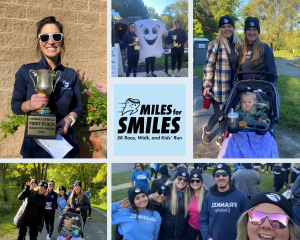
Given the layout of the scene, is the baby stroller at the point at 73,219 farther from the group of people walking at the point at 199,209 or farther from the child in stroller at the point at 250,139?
the child in stroller at the point at 250,139

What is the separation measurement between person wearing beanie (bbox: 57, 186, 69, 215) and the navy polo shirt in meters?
0.60

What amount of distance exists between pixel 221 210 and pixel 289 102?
1862 millimetres

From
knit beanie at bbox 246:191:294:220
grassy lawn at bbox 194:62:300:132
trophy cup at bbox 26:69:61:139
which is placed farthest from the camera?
grassy lawn at bbox 194:62:300:132

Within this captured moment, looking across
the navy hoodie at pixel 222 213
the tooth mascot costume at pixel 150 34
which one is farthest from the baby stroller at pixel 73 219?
the tooth mascot costume at pixel 150 34

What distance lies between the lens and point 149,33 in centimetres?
374

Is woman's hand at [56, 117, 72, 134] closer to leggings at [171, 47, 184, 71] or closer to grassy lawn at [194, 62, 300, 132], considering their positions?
leggings at [171, 47, 184, 71]

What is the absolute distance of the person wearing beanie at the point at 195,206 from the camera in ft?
11.5

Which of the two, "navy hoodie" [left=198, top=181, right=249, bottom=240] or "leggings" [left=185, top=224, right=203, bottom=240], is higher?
"navy hoodie" [left=198, top=181, right=249, bottom=240]

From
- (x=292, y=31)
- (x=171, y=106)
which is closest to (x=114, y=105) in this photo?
(x=171, y=106)

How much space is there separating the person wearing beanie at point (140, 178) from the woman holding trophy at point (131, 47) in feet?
3.85

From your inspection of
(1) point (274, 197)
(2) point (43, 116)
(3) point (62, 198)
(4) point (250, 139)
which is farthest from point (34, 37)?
(1) point (274, 197)

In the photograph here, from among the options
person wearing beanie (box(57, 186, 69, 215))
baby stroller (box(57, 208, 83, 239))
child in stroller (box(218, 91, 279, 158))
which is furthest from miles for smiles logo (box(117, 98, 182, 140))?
baby stroller (box(57, 208, 83, 239))

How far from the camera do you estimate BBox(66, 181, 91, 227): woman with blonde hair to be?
3676 millimetres

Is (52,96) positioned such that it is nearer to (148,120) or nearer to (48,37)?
(48,37)
